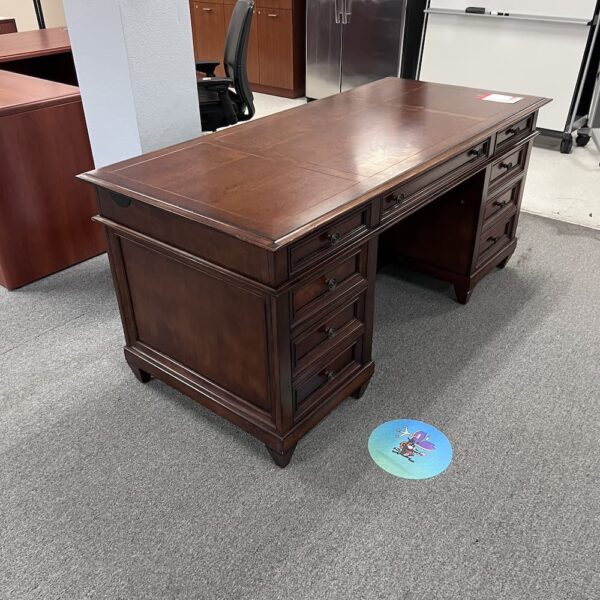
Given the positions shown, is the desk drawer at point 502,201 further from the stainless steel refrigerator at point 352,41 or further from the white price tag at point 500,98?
the stainless steel refrigerator at point 352,41

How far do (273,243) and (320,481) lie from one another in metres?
0.72

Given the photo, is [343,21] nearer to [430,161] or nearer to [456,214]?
[456,214]

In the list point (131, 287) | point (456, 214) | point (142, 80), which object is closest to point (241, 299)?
point (131, 287)

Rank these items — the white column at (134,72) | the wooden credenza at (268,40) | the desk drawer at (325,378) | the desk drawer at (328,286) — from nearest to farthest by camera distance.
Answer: the desk drawer at (328,286) → the desk drawer at (325,378) → the white column at (134,72) → the wooden credenza at (268,40)

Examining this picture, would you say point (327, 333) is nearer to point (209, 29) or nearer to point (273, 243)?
point (273, 243)

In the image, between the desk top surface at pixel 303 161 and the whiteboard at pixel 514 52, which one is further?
the whiteboard at pixel 514 52

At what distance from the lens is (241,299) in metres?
1.41

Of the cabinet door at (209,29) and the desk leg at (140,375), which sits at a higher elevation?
the cabinet door at (209,29)

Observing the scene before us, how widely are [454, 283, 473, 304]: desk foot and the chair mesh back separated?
153cm

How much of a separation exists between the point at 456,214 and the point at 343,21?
110 inches

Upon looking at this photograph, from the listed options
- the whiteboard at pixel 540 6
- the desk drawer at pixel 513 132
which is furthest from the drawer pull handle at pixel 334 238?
the whiteboard at pixel 540 6

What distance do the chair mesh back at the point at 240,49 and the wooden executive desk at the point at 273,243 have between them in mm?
1053

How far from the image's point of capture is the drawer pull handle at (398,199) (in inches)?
62.7

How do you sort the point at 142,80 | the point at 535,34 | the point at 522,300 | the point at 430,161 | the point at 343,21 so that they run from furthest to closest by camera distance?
1. the point at 343,21
2. the point at 535,34
3. the point at 522,300
4. the point at 142,80
5. the point at 430,161
